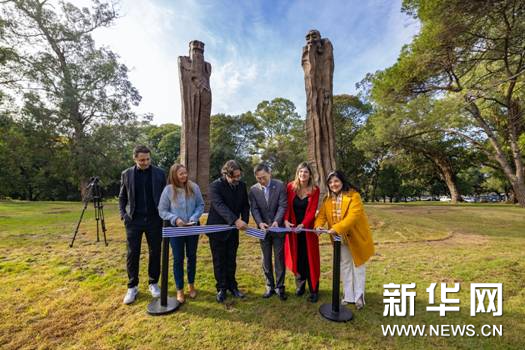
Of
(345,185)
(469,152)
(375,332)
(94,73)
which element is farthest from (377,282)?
(469,152)

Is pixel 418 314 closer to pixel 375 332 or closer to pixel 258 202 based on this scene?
pixel 375 332

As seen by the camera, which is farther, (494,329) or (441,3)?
(441,3)

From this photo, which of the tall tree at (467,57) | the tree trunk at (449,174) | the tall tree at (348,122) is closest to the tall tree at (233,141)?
the tall tree at (348,122)

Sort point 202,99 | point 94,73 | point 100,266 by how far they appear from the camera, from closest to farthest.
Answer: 1. point 100,266
2. point 202,99
3. point 94,73

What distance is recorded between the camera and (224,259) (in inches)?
130

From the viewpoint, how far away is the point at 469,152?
22.0 metres

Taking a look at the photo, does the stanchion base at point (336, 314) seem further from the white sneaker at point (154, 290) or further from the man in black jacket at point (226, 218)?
the white sneaker at point (154, 290)

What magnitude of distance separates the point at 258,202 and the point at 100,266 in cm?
319

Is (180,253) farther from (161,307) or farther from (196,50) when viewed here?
(196,50)

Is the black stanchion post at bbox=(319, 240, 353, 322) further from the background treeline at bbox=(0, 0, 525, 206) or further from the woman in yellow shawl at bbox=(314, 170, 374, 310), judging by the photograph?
the background treeline at bbox=(0, 0, 525, 206)

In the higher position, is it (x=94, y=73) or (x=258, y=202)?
(x=94, y=73)

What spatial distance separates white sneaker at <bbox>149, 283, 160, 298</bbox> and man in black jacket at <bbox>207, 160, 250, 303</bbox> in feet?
2.60

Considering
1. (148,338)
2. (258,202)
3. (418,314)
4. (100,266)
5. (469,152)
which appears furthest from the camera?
(469,152)

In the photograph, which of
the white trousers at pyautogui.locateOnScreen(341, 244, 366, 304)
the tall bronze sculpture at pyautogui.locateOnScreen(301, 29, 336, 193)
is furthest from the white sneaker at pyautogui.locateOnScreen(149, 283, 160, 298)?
the tall bronze sculpture at pyautogui.locateOnScreen(301, 29, 336, 193)
